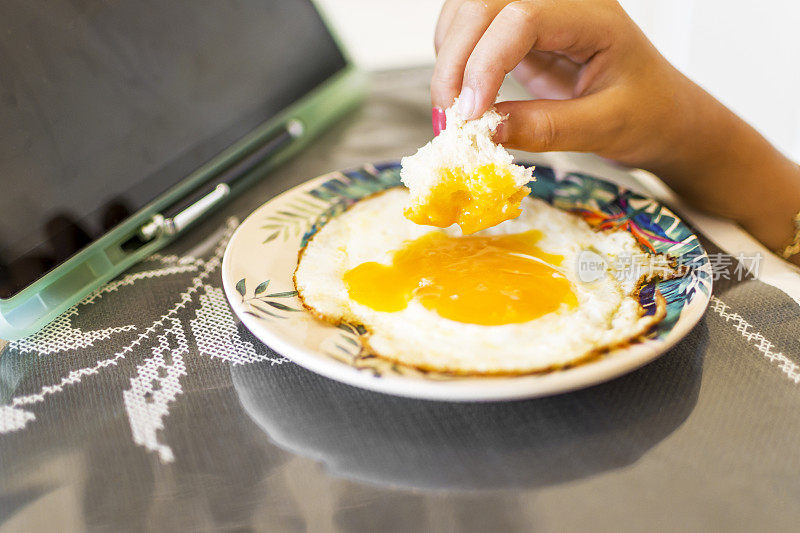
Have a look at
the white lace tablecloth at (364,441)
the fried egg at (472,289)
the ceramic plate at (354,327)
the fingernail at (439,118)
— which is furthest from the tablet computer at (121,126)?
the fingernail at (439,118)

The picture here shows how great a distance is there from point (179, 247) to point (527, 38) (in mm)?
687

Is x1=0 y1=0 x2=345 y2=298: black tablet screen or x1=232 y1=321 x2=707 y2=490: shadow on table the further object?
x1=0 y1=0 x2=345 y2=298: black tablet screen

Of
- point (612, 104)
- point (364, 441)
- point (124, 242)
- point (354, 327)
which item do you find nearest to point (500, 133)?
point (612, 104)

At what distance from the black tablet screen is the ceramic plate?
9.9 inches

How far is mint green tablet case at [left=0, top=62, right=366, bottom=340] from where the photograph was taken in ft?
2.74

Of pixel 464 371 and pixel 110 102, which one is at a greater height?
pixel 110 102

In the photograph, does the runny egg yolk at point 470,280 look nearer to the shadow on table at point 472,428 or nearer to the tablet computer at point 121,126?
the shadow on table at point 472,428

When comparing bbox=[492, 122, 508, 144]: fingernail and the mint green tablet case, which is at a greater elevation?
the mint green tablet case

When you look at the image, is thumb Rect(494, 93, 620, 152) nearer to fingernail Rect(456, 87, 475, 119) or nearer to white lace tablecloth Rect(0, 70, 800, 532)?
fingernail Rect(456, 87, 475, 119)

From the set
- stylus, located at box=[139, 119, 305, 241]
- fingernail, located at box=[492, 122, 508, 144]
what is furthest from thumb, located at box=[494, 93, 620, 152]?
stylus, located at box=[139, 119, 305, 241]

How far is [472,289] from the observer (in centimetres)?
81

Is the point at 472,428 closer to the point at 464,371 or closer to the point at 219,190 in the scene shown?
the point at 464,371

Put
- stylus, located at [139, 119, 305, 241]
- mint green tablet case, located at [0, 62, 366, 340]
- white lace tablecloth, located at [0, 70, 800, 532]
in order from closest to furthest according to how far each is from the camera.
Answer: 1. white lace tablecloth, located at [0, 70, 800, 532]
2. mint green tablet case, located at [0, 62, 366, 340]
3. stylus, located at [139, 119, 305, 241]

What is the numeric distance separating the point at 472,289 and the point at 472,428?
0.21 m
